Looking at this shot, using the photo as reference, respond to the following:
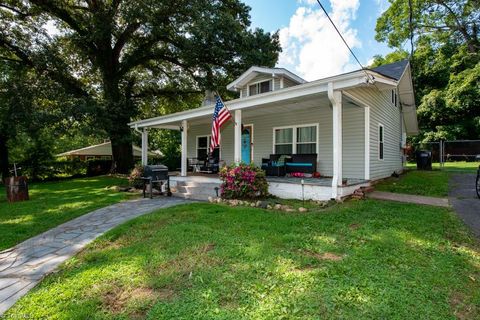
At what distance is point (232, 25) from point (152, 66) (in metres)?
6.49

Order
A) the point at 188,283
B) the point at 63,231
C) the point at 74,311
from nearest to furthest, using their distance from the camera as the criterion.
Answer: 1. the point at 74,311
2. the point at 188,283
3. the point at 63,231

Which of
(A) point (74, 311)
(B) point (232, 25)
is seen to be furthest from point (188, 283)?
(B) point (232, 25)

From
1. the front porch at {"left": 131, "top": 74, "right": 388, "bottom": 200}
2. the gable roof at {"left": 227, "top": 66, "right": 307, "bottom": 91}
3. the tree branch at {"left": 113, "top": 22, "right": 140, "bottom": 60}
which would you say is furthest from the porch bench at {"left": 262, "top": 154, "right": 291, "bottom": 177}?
the tree branch at {"left": 113, "top": 22, "right": 140, "bottom": 60}

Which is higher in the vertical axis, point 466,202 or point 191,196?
point 466,202

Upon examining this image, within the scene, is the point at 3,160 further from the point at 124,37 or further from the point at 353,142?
the point at 353,142

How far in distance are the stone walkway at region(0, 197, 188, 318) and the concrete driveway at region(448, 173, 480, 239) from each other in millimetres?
6187

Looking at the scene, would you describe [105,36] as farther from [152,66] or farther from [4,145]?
[4,145]

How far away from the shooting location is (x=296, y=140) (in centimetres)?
1014

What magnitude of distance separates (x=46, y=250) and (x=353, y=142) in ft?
27.6

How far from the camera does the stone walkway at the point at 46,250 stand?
3021 millimetres

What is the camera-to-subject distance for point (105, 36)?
42.5 ft

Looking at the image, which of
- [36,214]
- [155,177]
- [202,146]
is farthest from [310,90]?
[202,146]

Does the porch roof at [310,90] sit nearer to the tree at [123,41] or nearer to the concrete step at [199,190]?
the concrete step at [199,190]

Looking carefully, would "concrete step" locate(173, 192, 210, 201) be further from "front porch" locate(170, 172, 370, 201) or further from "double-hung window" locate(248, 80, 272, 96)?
"double-hung window" locate(248, 80, 272, 96)
